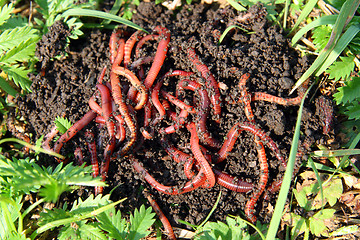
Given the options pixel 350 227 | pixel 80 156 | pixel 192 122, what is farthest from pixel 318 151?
pixel 80 156

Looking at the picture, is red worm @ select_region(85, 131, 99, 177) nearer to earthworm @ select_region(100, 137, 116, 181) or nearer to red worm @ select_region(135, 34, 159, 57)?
→ earthworm @ select_region(100, 137, 116, 181)


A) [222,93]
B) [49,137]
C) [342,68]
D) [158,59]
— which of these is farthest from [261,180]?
[49,137]

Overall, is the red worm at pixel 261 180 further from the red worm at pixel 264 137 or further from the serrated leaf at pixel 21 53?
the serrated leaf at pixel 21 53

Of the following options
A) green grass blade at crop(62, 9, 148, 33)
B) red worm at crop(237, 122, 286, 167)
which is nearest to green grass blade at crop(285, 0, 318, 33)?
red worm at crop(237, 122, 286, 167)

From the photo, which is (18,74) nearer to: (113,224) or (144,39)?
(144,39)

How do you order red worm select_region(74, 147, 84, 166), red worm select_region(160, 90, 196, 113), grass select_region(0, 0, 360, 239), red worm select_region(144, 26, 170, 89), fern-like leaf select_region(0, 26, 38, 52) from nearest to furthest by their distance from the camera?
grass select_region(0, 0, 360, 239) → red worm select_region(160, 90, 196, 113) → red worm select_region(74, 147, 84, 166) → red worm select_region(144, 26, 170, 89) → fern-like leaf select_region(0, 26, 38, 52)
